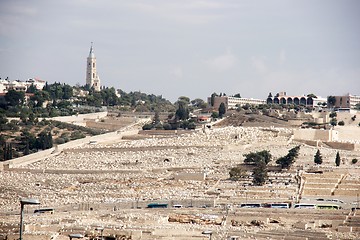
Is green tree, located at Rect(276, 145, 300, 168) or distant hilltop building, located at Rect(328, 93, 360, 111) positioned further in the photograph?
distant hilltop building, located at Rect(328, 93, 360, 111)

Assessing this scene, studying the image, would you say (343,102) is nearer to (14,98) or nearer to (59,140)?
(14,98)

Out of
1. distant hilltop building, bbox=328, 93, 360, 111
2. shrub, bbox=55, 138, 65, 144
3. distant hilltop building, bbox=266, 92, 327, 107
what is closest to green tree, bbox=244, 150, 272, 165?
shrub, bbox=55, 138, 65, 144

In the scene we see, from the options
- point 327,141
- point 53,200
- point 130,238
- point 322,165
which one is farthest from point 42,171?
point 130,238

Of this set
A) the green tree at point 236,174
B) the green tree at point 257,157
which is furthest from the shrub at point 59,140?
the green tree at point 236,174

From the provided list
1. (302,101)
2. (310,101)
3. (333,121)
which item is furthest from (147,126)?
(302,101)

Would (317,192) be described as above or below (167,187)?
above

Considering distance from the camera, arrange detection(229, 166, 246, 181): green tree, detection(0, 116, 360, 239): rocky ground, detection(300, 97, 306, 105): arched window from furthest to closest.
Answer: detection(300, 97, 306, 105): arched window → detection(229, 166, 246, 181): green tree → detection(0, 116, 360, 239): rocky ground

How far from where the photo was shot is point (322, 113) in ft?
252

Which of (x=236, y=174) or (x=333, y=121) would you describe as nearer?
(x=236, y=174)

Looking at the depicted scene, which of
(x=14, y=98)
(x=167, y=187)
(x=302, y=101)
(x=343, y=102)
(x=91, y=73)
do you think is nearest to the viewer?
(x=167, y=187)

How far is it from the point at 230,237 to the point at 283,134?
31020mm

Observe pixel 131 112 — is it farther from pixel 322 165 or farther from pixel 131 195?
pixel 131 195

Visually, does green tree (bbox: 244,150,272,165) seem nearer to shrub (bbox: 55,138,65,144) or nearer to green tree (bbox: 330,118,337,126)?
shrub (bbox: 55,138,65,144)

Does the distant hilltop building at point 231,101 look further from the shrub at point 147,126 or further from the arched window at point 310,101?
the shrub at point 147,126
